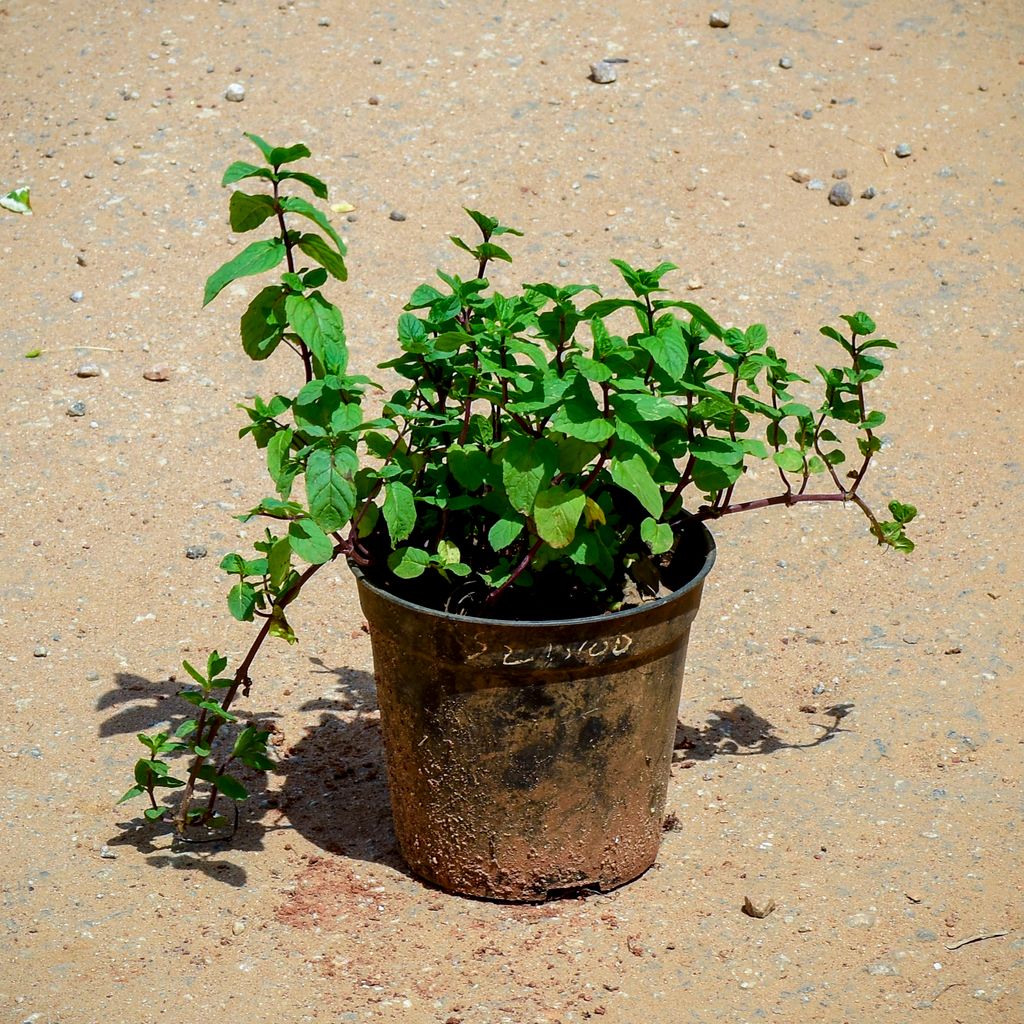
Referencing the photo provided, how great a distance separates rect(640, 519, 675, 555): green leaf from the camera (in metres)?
2.51

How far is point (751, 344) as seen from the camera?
2605 millimetres

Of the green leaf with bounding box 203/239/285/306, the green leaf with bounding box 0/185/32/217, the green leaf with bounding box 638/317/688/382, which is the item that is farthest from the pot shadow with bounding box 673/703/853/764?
the green leaf with bounding box 0/185/32/217

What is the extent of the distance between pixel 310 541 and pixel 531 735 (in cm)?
54

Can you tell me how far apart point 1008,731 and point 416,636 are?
5.32 feet

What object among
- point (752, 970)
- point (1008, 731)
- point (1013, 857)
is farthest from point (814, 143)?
point (752, 970)

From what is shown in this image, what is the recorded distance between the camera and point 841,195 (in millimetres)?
5367

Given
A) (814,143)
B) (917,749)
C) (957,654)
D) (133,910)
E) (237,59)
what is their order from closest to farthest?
(133,910)
(917,749)
(957,654)
(814,143)
(237,59)

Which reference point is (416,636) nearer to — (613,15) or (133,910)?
(133,910)

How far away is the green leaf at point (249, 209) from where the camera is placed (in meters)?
2.43

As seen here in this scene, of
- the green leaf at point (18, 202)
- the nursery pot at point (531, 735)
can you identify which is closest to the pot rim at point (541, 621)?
the nursery pot at point (531, 735)

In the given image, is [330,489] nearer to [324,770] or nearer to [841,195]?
[324,770]

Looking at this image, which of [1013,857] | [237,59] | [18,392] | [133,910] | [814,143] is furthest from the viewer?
[237,59]

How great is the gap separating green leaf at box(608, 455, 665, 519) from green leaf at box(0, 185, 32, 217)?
12.7 feet

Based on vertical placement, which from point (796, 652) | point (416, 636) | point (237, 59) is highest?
point (237, 59)
